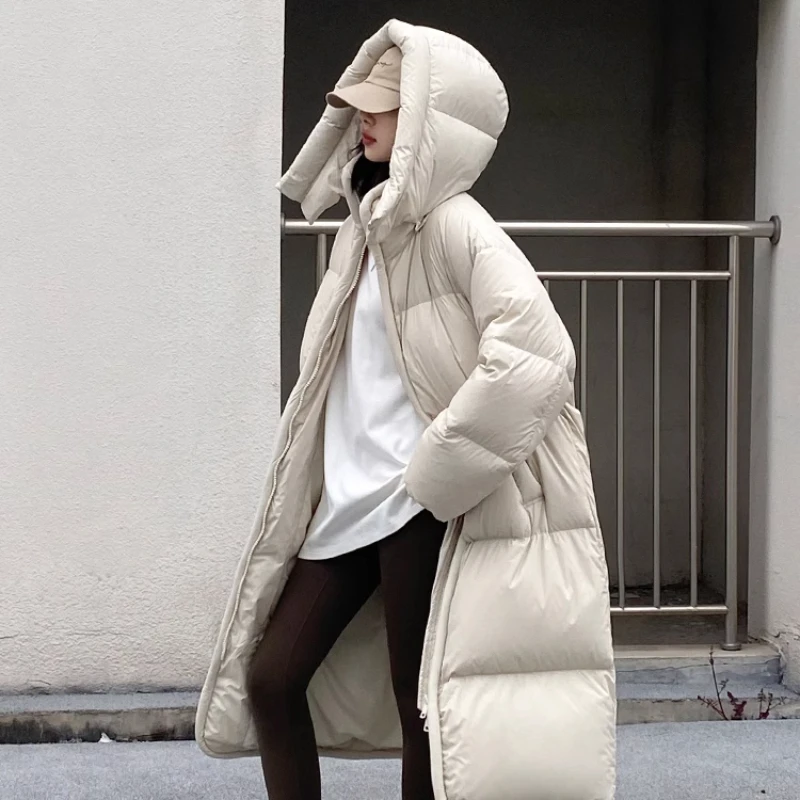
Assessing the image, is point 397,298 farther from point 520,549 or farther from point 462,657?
point 462,657

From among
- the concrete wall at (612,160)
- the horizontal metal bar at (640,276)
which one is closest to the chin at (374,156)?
the horizontal metal bar at (640,276)

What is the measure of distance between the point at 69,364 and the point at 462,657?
2123 millimetres

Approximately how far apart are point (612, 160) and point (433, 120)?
168 inches

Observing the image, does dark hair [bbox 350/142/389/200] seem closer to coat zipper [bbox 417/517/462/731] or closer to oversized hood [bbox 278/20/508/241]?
oversized hood [bbox 278/20/508/241]

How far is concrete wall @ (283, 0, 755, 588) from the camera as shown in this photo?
645 cm

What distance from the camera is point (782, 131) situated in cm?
468

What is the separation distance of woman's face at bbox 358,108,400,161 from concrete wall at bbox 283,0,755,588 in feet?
12.4

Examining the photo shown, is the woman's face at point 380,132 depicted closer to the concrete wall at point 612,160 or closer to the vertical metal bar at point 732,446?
the vertical metal bar at point 732,446

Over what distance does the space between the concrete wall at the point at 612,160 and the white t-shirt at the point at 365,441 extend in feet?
12.3

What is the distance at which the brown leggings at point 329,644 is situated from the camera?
2654 millimetres

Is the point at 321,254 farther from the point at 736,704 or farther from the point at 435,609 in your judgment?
the point at 435,609

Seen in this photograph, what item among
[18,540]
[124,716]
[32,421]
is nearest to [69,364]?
[32,421]

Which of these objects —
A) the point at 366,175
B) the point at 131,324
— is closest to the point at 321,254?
the point at 131,324

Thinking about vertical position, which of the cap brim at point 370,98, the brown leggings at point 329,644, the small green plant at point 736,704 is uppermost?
the cap brim at point 370,98
